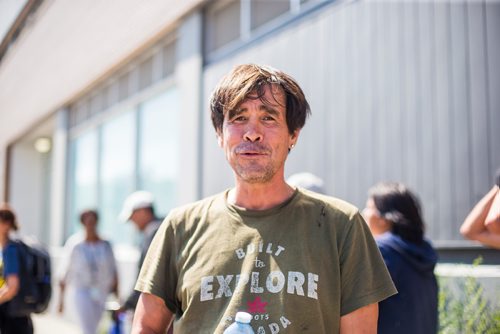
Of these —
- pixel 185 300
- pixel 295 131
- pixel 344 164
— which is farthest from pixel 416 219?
pixel 344 164

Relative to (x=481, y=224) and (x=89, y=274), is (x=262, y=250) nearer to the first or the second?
(x=481, y=224)

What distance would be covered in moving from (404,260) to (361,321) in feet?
4.73

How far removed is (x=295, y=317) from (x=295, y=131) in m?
0.63

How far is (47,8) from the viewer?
50.9 ft

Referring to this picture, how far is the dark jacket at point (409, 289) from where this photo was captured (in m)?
3.23

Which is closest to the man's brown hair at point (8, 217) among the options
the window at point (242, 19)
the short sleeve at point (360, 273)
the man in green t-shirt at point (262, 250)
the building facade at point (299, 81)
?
the building facade at point (299, 81)

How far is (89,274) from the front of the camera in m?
7.43

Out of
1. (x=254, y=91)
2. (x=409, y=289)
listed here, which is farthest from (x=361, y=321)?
(x=409, y=289)

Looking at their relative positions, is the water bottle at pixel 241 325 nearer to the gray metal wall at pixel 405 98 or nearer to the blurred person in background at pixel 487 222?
the blurred person in background at pixel 487 222

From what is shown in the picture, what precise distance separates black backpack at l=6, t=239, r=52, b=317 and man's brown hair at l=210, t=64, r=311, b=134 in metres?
3.92

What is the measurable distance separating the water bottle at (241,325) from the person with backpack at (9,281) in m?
4.01

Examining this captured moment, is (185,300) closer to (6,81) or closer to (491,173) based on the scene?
(491,173)

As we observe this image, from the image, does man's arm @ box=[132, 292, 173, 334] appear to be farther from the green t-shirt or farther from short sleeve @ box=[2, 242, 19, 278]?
short sleeve @ box=[2, 242, 19, 278]

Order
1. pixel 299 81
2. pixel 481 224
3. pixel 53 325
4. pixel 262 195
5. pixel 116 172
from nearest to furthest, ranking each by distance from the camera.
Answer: pixel 262 195, pixel 481 224, pixel 299 81, pixel 53 325, pixel 116 172
